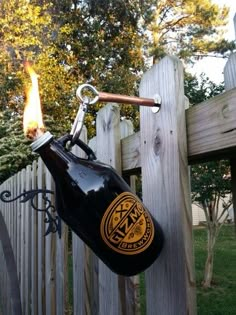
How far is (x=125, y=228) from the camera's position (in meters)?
0.75

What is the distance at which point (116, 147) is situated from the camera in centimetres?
111

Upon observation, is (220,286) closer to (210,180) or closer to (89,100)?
(210,180)

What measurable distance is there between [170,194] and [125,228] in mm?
139

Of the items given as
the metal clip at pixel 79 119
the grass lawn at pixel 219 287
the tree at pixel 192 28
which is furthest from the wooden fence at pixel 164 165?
the tree at pixel 192 28

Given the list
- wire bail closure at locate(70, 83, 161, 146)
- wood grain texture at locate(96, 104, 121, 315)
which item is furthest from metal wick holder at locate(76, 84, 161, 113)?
wood grain texture at locate(96, 104, 121, 315)

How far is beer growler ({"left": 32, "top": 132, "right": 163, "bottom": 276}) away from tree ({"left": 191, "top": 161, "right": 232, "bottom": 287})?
3297mm

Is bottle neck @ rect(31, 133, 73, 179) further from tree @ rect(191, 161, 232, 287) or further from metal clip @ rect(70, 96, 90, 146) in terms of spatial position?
tree @ rect(191, 161, 232, 287)

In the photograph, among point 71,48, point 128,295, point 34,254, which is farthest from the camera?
point 71,48

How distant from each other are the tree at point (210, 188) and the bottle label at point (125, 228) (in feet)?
10.9

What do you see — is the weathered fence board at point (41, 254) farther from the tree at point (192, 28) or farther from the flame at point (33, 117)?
the tree at point (192, 28)

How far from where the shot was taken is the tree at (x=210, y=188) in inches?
163

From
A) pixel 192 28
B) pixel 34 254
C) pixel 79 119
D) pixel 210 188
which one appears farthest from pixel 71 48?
pixel 79 119

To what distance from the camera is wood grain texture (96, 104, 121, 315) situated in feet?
3.53

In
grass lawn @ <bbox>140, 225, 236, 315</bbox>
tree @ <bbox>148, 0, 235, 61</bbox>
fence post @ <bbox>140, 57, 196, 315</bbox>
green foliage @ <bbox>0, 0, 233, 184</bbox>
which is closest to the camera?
fence post @ <bbox>140, 57, 196, 315</bbox>
